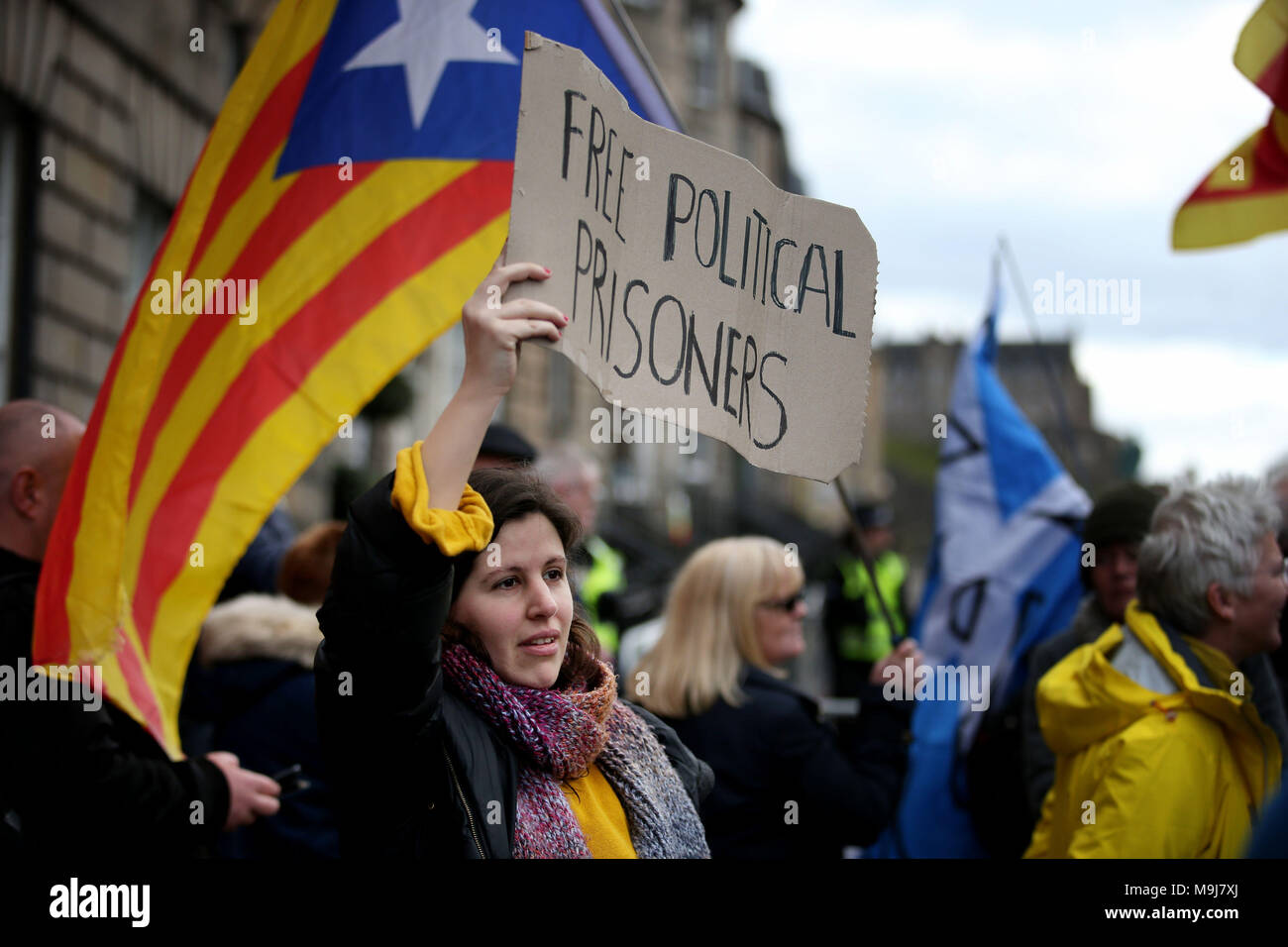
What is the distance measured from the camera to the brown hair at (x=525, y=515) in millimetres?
2320

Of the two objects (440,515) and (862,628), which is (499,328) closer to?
(440,515)

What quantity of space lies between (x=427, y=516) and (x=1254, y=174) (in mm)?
2742

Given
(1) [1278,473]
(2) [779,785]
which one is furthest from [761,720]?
(1) [1278,473]

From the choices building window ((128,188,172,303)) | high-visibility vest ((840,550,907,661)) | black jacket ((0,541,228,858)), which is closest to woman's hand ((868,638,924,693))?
black jacket ((0,541,228,858))

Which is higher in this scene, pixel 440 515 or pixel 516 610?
pixel 440 515

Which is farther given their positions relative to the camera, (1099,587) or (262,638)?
(1099,587)

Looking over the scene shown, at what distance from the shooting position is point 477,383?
1980mm

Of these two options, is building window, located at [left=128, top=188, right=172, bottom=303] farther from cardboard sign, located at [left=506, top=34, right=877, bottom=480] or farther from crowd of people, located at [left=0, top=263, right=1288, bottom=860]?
cardboard sign, located at [left=506, top=34, right=877, bottom=480]

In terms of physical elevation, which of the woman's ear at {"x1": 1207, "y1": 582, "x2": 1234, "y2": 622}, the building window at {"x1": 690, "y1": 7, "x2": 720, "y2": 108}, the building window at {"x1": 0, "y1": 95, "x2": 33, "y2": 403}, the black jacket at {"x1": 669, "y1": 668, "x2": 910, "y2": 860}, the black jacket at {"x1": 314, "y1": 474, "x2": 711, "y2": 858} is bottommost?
the black jacket at {"x1": 669, "y1": 668, "x2": 910, "y2": 860}

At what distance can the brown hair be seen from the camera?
2.32 m

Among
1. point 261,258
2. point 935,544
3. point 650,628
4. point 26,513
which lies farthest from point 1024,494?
point 26,513

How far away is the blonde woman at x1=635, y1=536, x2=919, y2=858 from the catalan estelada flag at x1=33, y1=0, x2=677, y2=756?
116 cm

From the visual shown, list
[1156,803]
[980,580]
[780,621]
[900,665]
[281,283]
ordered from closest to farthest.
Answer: [1156,803] < [281,283] < [900,665] < [780,621] < [980,580]
